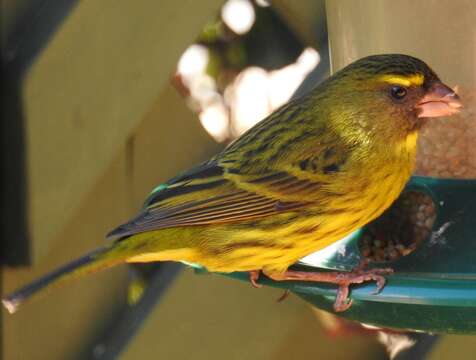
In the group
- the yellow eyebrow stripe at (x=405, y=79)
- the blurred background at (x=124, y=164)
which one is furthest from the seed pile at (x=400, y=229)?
the yellow eyebrow stripe at (x=405, y=79)

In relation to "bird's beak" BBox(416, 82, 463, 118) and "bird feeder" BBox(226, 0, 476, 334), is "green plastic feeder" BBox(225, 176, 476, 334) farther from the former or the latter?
"bird's beak" BBox(416, 82, 463, 118)

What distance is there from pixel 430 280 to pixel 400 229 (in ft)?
1.97

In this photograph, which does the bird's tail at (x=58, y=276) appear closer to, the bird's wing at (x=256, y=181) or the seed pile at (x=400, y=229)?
the bird's wing at (x=256, y=181)

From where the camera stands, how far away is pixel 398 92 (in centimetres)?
344

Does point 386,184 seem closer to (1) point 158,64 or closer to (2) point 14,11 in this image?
(1) point 158,64

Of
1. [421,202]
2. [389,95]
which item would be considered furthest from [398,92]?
[421,202]

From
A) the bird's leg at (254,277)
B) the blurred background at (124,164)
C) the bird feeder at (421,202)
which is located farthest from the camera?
the blurred background at (124,164)

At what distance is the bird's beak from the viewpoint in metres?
3.24

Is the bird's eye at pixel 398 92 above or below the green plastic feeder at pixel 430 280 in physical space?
above

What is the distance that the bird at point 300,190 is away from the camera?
3391mm

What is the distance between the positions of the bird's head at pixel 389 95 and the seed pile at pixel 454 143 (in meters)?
0.07

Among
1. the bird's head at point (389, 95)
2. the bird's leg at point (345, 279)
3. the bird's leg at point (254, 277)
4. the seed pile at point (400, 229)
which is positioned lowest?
the bird's leg at point (254, 277)

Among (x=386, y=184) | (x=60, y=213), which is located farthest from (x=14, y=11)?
(x=386, y=184)

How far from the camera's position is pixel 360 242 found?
358 centimetres
